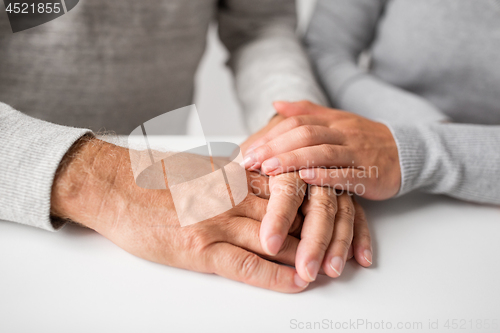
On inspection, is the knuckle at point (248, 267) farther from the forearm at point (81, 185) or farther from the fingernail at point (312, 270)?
the forearm at point (81, 185)

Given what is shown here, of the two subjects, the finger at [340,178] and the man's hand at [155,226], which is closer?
the man's hand at [155,226]

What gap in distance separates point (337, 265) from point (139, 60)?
2.44 ft

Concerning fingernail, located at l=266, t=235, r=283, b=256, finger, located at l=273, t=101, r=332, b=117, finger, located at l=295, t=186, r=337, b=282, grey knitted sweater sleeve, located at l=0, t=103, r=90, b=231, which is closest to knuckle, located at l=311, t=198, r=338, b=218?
finger, located at l=295, t=186, r=337, b=282

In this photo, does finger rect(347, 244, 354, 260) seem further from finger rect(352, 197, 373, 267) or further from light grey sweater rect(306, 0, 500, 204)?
light grey sweater rect(306, 0, 500, 204)

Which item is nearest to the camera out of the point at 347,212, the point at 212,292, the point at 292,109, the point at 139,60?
the point at 212,292

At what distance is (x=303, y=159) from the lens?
59cm

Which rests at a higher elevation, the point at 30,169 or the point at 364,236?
the point at 30,169

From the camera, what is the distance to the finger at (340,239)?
1.60 feet

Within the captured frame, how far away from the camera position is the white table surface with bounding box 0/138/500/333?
412mm

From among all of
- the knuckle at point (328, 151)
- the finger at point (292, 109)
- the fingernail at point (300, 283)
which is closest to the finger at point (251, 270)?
the fingernail at point (300, 283)

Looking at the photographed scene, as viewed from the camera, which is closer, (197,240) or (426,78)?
(197,240)

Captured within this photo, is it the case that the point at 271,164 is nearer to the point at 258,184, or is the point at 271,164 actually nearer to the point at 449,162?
the point at 258,184

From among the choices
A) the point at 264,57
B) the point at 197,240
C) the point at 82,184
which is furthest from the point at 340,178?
the point at 264,57

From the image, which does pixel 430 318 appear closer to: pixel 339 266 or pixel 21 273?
pixel 339 266
